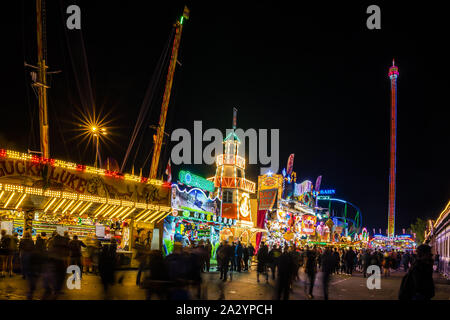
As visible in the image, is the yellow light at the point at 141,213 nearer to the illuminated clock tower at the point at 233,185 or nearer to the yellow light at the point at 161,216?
the yellow light at the point at 161,216

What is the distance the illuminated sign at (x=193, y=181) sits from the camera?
92.2 feet

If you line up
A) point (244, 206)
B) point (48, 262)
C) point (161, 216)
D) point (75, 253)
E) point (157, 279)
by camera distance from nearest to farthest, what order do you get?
point (157, 279) < point (48, 262) < point (75, 253) < point (161, 216) < point (244, 206)

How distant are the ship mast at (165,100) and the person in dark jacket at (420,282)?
2294cm

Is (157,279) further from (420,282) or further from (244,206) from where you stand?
(244,206)

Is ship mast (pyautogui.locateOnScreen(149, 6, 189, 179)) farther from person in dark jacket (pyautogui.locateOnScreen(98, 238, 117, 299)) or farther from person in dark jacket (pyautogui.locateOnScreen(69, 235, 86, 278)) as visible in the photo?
person in dark jacket (pyautogui.locateOnScreen(98, 238, 117, 299))

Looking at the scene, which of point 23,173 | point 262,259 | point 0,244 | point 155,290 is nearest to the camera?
point 155,290

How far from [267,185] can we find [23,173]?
3148 centimetres

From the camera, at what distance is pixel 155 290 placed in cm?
804

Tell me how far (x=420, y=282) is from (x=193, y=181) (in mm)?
23667

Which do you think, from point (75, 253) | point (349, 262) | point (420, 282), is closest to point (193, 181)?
point (349, 262)

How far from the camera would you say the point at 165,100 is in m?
28.8
